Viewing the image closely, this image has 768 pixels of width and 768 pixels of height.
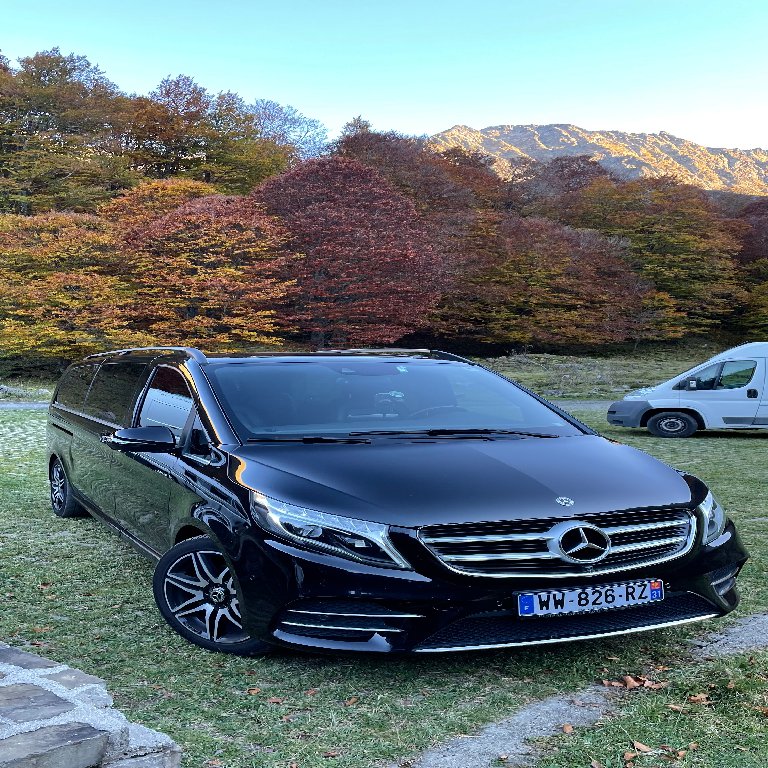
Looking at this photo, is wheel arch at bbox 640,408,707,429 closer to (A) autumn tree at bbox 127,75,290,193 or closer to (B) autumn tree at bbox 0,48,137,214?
(B) autumn tree at bbox 0,48,137,214

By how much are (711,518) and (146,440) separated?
2.89 metres

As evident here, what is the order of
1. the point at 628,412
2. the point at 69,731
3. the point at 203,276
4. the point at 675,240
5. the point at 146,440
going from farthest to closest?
1. the point at 675,240
2. the point at 203,276
3. the point at 628,412
4. the point at 146,440
5. the point at 69,731

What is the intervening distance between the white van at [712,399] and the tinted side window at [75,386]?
11.4 m

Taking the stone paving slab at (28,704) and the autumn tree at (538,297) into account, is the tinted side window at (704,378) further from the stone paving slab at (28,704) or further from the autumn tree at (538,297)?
the autumn tree at (538,297)

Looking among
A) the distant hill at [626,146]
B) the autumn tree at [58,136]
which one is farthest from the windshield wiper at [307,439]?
the distant hill at [626,146]

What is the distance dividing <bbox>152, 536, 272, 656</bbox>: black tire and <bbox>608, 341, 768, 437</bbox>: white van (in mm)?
13319

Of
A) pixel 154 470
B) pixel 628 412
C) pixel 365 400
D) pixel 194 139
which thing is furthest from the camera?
pixel 194 139

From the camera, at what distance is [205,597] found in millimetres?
4289

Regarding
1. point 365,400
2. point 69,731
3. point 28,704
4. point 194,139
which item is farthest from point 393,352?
point 194,139

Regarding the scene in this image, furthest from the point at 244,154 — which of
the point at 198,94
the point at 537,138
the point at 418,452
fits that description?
the point at 537,138

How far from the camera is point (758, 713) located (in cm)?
348

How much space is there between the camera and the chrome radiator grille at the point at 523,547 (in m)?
3.65

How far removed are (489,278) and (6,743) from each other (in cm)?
4840

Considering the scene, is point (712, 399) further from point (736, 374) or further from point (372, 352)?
point (372, 352)
